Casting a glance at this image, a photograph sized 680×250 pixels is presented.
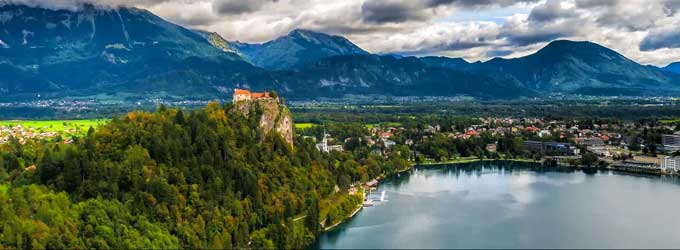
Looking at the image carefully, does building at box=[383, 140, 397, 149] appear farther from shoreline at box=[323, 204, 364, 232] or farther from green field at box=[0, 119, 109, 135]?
green field at box=[0, 119, 109, 135]

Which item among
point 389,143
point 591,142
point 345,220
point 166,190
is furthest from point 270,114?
point 591,142

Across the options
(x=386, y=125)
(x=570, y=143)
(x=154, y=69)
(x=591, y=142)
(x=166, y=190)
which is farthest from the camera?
(x=154, y=69)

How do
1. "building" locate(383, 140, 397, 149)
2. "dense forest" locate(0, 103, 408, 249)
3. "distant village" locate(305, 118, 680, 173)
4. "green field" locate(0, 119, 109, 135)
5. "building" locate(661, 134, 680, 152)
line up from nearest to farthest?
"dense forest" locate(0, 103, 408, 249) → "distant village" locate(305, 118, 680, 173) → "green field" locate(0, 119, 109, 135) → "building" locate(661, 134, 680, 152) → "building" locate(383, 140, 397, 149)

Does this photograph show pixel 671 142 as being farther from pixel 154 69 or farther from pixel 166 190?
pixel 154 69

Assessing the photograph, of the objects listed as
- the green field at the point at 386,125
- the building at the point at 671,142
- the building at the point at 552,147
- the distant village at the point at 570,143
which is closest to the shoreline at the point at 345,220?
the distant village at the point at 570,143

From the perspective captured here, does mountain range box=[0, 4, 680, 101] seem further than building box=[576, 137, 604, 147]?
Yes

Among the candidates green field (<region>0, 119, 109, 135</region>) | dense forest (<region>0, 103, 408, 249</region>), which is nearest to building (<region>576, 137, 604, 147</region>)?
dense forest (<region>0, 103, 408, 249</region>)
